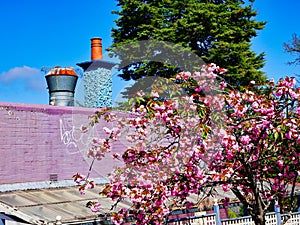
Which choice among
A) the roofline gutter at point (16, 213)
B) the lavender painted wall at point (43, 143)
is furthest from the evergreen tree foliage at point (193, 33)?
the roofline gutter at point (16, 213)

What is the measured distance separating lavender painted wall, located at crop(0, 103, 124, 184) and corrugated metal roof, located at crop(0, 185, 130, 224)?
564mm

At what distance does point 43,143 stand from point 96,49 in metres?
5.95

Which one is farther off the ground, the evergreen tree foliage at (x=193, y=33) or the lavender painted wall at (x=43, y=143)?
the evergreen tree foliage at (x=193, y=33)

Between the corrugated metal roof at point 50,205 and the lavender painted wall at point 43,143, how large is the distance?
0.56 meters

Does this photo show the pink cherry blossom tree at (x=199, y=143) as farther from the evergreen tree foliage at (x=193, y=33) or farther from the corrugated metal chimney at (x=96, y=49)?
the evergreen tree foliage at (x=193, y=33)

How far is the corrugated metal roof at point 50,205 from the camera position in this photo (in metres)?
10.0

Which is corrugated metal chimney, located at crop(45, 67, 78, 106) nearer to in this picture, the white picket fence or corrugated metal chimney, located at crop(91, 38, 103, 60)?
corrugated metal chimney, located at crop(91, 38, 103, 60)

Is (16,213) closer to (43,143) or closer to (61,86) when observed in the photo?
(43,143)

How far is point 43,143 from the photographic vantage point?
1295cm

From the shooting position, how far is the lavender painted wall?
39.8 feet

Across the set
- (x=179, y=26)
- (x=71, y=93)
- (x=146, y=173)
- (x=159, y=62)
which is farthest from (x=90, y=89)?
(x=146, y=173)

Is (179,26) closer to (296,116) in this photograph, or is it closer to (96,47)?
(96,47)

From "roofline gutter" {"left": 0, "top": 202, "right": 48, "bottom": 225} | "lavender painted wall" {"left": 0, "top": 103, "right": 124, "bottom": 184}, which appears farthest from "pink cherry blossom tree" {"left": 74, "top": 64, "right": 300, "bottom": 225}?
"lavender painted wall" {"left": 0, "top": 103, "right": 124, "bottom": 184}

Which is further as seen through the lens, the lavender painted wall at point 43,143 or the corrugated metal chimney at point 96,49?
the corrugated metal chimney at point 96,49
